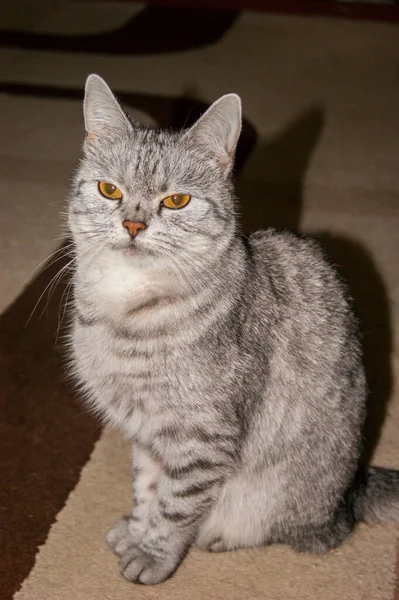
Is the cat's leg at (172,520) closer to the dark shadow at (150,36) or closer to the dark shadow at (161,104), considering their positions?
the dark shadow at (161,104)

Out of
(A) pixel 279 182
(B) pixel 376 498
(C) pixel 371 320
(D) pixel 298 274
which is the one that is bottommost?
(B) pixel 376 498

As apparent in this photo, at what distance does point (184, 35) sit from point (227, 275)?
11.1 ft

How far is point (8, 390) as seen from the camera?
2.21 m

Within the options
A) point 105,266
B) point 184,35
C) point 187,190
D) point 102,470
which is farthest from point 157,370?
point 184,35

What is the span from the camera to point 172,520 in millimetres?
1687

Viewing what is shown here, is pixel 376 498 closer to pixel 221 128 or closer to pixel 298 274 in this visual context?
pixel 298 274

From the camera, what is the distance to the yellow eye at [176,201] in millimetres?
1627

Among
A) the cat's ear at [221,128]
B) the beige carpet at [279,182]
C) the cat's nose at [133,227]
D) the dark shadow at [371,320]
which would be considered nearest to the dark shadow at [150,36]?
the beige carpet at [279,182]

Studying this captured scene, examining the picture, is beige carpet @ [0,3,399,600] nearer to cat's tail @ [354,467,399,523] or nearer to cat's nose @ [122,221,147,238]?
cat's tail @ [354,467,399,523]

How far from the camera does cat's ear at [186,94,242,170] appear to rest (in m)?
1.62

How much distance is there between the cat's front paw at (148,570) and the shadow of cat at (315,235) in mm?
622

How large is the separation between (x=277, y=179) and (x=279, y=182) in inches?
1.0

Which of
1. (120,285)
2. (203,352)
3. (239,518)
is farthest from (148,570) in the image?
(120,285)

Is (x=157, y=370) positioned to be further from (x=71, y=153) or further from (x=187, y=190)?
(x=71, y=153)
